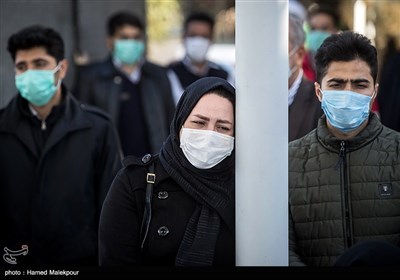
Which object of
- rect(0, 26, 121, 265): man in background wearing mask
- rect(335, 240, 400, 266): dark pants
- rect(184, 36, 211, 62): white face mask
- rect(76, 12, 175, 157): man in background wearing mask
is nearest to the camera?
rect(335, 240, 400, 266): dark pants

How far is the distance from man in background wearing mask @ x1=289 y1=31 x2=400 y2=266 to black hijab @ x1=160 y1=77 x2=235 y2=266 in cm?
39

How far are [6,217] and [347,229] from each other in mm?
2104

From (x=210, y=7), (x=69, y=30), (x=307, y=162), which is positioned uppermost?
(x=210, y=7)

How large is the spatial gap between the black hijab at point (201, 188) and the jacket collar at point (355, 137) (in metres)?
0.53

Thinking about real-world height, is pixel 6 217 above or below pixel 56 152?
below

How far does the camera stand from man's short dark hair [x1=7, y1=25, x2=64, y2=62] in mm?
5445

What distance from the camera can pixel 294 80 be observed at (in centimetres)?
549

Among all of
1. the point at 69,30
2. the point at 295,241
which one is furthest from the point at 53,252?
the point at 69,30

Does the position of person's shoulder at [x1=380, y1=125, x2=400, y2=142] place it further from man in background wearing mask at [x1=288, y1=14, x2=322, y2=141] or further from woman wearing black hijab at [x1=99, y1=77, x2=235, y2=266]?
man in background wearing mask at [x1=288, y1=14, x2=322, y2=141]

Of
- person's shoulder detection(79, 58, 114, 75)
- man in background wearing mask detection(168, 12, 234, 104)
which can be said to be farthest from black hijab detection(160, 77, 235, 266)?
man in background wearing mask detection(168, 12, 234, 104)

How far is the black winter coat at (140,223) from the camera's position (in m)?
3.66

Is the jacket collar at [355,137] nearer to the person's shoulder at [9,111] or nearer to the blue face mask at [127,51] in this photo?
the person's shoulder at [9,111]

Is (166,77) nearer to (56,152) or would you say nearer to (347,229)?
(56,152)

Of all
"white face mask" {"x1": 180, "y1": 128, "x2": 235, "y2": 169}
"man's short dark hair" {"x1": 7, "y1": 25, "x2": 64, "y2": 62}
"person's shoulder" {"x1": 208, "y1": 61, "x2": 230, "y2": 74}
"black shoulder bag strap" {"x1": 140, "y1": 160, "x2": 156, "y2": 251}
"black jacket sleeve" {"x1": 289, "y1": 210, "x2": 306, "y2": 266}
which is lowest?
"black jacket sleeve" {"x1": 289, "y1": 210, "x2": 306, "y2": 266}
